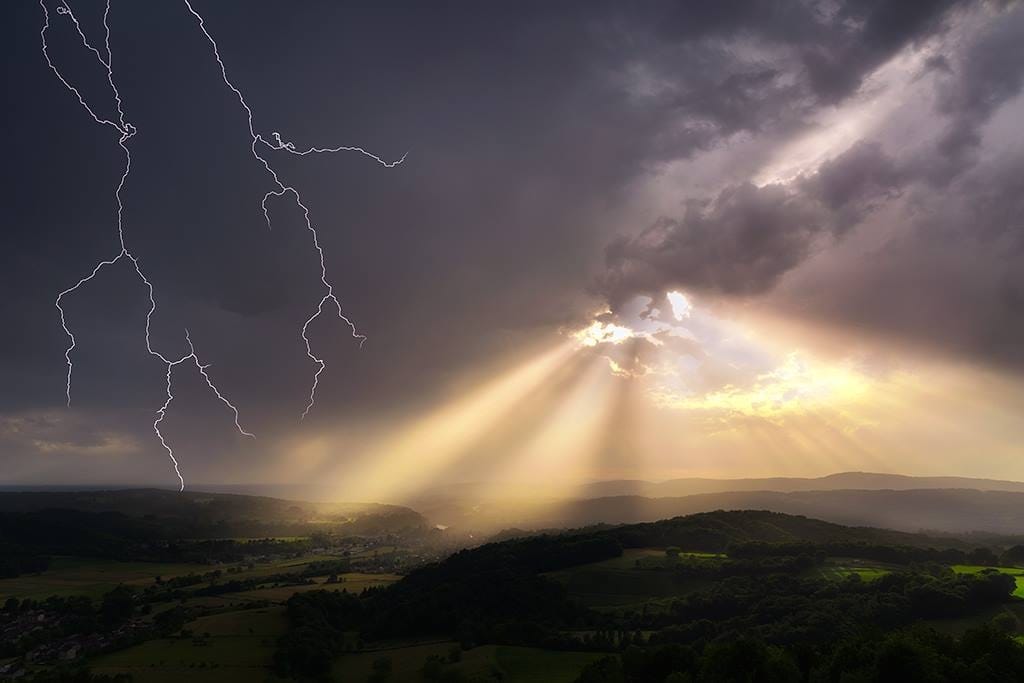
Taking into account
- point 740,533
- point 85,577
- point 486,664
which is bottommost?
point 85,577

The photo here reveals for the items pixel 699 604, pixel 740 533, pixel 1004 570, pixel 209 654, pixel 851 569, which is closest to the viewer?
pixel 209 654

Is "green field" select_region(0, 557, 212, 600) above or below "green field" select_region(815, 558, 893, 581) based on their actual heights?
below

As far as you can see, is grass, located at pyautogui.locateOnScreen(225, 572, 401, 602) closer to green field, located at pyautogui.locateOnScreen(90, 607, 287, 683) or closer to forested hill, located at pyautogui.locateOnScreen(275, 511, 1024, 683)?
forested hill, located at pyautogui.locateOnScreen(275, 511, 1024, 683)

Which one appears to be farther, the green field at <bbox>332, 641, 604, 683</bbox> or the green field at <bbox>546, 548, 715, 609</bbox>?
the green field at <bbox>546, 548, 715, 609</bbox>

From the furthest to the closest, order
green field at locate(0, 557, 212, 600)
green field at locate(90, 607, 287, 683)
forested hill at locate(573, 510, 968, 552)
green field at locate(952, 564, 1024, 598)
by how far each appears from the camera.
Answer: forested hill at locate(573, 510, 968, 552)
green field at locate(0, 557, 212, 600)
green field at locate(952, 564, 1024, 598)
green field at locate(90, 607, 287, 683)

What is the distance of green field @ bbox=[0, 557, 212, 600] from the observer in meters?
111

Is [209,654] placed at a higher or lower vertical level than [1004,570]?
lower

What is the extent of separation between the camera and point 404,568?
153000mm

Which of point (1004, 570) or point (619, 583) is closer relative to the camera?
point (1004, 570)

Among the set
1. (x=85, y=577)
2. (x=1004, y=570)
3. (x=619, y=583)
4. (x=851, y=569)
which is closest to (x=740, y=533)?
(x=851, y=569)

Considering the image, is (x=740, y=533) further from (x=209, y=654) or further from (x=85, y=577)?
(x=85, y=577)

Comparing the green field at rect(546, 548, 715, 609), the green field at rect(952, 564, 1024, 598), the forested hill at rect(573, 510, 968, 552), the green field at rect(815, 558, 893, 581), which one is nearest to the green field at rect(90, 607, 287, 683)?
the green field at rect(546, 548, 715, 609)

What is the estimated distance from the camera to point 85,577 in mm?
127250

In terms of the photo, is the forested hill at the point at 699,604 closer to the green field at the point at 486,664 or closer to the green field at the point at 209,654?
the green field at the point at 486,664
